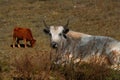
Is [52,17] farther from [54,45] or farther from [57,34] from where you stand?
[54,45]

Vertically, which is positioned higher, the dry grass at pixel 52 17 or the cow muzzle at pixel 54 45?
the cow muzzle at pixel 54 45

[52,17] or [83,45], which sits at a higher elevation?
[83,45]

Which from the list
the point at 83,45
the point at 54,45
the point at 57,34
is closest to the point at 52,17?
the point at 57,34

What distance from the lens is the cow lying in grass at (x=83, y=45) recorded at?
12.3m

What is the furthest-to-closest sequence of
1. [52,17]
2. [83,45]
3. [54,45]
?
[52,17], [83,45], [54,45]

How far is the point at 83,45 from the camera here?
1331 cm

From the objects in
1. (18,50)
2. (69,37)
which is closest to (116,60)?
(69,37)

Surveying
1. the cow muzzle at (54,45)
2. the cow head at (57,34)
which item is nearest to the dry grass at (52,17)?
the cow head at (57,34)

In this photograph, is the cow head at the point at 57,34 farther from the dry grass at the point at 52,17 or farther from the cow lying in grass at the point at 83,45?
the dry grass at the point at 52,17

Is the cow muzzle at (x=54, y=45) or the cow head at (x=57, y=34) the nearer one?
the cow muzzle at (x=54, y=45)

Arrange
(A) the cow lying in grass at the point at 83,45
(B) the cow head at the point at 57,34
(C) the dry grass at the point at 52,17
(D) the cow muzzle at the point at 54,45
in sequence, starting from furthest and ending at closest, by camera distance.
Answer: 1. (C) the dry grass at the point at 52,17
2. (B) the cow head at the point at 57,34
3. (D) the cow muzzle at the point at 54,45
4. (A) the cow lying in grass at the point at 83,45

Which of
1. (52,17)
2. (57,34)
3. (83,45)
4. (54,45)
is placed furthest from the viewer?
(52,17)

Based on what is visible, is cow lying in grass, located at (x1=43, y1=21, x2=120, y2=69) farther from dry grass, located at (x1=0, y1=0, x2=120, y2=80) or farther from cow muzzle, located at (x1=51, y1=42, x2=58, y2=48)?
dry grass, located at (x1=0, y1=0, x2=120, y2=80)

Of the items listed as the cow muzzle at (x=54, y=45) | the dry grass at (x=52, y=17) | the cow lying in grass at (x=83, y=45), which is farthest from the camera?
the dry grass at (x=52, y=17)
